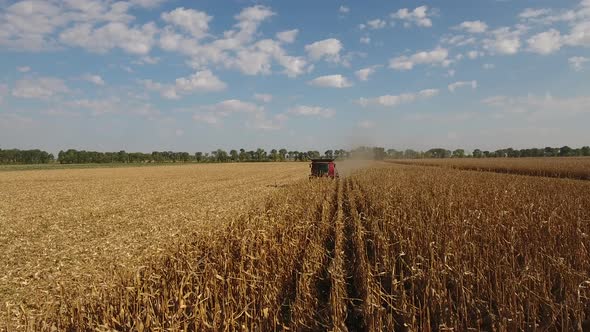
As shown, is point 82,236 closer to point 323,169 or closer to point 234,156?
point 323,169

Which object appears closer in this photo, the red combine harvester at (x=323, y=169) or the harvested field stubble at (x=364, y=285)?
the harvested field stubble at (x=364, y=285)

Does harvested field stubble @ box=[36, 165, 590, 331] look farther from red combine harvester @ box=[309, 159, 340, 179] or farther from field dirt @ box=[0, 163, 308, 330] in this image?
red combine harvester @ box=[309, 159, 340, 179]

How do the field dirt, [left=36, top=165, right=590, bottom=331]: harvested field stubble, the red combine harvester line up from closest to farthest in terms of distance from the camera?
1. [left=36, top=165, right=590, bottom=331]: harvested field stubble
2. the field dirt
3. the red combine harvester

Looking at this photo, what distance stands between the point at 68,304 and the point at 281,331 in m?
2.52

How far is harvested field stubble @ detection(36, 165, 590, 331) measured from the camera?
3.65m

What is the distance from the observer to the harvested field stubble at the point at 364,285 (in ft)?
12.0

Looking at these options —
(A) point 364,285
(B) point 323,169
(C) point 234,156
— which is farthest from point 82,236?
(C) point 234,156

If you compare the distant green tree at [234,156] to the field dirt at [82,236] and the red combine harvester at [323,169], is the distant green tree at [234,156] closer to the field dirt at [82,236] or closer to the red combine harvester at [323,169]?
the red combine harvester at [323,169]

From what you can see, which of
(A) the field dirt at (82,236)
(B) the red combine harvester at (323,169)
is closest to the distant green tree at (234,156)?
(B) the red combine harvester at (323,169)

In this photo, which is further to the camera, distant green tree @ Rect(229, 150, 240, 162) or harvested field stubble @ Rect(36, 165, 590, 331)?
distant green tree @ Rect(229, 150, 240, 162)

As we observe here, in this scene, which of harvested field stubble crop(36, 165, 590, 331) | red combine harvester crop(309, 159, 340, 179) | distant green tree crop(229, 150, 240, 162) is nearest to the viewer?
harvested field stubble crop(36, 165, 590, 331)

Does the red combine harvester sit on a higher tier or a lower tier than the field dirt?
higher

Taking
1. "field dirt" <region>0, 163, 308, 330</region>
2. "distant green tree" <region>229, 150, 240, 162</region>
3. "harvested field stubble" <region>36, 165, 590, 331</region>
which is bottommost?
"field dirt" <region>0, 163, 308, 330</region>

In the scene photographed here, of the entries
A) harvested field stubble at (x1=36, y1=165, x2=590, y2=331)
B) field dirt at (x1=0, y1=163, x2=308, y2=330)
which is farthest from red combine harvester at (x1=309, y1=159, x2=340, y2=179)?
harvested field stubble at (x1=36, y1=165, x2=590, y2=331)
